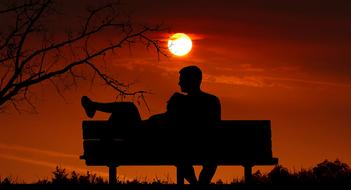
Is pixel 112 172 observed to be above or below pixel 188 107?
below

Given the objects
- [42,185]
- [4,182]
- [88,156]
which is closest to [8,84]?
[4,182]

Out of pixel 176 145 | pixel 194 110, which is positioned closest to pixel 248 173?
pixel 176 145

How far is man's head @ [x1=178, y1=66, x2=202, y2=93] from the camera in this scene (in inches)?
379

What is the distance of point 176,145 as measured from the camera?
9.89 meters

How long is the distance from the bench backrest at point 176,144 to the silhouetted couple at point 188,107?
12 cm

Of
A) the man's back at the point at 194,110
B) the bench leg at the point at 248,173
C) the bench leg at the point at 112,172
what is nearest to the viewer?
the man's back at the point at 194,110

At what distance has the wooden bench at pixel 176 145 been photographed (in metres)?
9.87

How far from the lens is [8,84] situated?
48.0 feet

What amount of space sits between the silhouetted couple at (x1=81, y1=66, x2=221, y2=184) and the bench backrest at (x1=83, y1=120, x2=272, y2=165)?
0.39ft

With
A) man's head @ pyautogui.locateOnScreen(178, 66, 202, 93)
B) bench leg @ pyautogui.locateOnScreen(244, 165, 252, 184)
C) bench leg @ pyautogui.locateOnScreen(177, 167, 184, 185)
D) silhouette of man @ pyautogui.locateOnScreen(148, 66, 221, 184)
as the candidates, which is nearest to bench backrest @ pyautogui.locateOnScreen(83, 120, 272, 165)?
silhouette of man @ pyautogui.locateOnScreen(148, 66, 221, 184)

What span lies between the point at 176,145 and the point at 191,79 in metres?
0.94

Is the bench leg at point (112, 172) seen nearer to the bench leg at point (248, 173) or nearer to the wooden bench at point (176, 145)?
the wooden bench at point (176, 145)

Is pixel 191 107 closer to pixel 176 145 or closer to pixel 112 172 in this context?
pixel 176 145

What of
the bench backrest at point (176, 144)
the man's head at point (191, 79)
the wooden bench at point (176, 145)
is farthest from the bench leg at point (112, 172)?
the man's head at point (191, 79)
